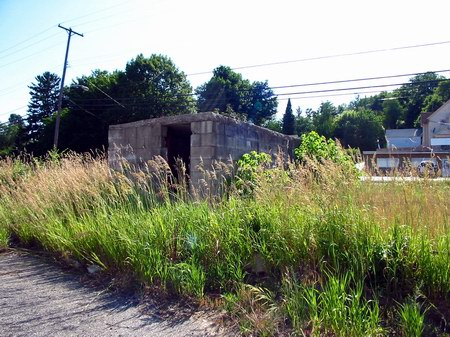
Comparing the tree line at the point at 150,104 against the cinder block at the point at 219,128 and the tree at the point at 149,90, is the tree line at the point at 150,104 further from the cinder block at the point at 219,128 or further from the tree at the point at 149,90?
the cinder block at the point at 219,128

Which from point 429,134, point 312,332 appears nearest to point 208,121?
point 312,332

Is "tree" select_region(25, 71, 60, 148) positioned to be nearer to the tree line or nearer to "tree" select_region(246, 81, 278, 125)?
the tree line

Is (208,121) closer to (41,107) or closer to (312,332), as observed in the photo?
(312,332)

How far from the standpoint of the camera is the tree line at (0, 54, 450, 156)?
36.5 meters

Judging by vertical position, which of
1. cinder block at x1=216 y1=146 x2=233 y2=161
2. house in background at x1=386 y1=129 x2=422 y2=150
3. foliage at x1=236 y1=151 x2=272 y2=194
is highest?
house in background at x1=386 y1=129 x2=422 y2=150

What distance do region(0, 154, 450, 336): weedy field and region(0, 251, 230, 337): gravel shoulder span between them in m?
0.30

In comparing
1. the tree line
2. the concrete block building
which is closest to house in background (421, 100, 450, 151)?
the tree line

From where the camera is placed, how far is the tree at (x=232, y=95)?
43.3 m

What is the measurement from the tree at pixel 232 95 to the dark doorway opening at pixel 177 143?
32.2 meters

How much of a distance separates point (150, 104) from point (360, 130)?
33.4 meters

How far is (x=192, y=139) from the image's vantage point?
7.21 meters

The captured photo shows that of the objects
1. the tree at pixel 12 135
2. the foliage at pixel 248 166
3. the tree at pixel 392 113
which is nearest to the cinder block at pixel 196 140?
the foliage at pixel 248 166

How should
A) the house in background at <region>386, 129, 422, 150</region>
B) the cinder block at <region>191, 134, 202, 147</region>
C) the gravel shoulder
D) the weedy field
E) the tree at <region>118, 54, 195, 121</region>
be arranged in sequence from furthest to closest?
the house in background at <region>386, 129, 422, 150</region>, the tree at <region>118, 54, 195, 121</region>, the cinder block at <region>191, 134, 202, 147</region>, the gravel shoulder, the weedy field

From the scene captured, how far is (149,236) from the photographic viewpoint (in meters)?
4.25
